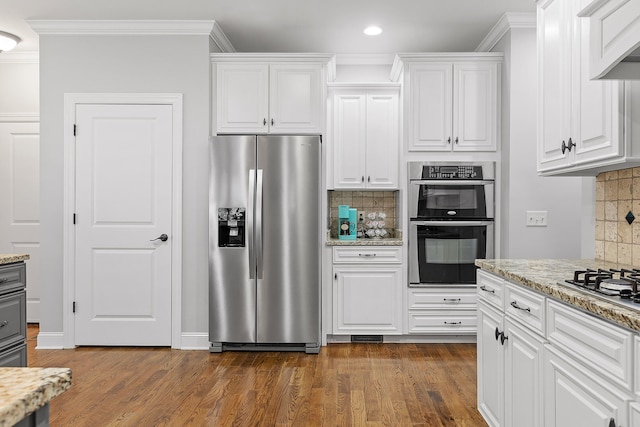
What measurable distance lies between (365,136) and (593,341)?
3.10m

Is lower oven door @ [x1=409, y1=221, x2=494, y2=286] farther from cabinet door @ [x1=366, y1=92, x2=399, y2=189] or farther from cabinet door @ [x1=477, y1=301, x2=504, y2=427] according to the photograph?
cabinet door @ [x1=477, y1=301, x2=504, y2=427]

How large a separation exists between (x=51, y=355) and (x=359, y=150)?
10.1ft

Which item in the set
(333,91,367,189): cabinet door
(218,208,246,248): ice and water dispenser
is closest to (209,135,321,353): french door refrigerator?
(218,208,246,248): ice and water dispenser

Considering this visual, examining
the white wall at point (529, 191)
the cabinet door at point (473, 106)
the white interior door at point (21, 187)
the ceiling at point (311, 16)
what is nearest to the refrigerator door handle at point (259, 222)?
the ceiling at point (311, 16)

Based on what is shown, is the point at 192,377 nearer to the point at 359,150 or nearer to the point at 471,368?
the point at 471,368

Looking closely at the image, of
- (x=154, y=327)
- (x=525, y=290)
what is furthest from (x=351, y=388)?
(x=154, y=327)

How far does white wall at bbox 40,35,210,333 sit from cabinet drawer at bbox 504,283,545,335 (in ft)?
8.47

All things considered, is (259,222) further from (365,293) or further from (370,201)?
(370,201)

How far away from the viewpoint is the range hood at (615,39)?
141 centimetres

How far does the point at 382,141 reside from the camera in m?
4.22

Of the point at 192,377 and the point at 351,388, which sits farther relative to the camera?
the point at 192,377

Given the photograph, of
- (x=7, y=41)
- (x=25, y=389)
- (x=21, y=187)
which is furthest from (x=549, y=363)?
(x=21, y=187)

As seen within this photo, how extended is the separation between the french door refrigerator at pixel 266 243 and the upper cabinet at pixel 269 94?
0.28 meters

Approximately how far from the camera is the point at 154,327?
384 centimetres
